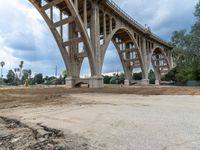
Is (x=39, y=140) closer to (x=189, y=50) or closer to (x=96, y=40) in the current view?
(x=96, y=40)

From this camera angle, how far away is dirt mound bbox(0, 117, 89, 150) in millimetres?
3844

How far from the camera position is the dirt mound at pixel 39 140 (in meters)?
3.84

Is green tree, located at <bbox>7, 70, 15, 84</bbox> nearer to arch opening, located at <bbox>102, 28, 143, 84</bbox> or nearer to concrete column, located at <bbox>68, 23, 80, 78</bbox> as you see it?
arch opening, located at <bbox>102, 28, 143, 84</bbox>

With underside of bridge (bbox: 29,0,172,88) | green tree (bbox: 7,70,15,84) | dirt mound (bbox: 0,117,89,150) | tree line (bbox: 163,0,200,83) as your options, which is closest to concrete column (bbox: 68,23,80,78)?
underside of bridge (bbox: 29,0,172,88)

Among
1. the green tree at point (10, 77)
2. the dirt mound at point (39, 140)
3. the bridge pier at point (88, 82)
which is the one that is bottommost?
the dirt mound at point (39, 140)

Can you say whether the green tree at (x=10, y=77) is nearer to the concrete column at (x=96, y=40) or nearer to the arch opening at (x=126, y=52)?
the arch opening at (x=126, y=52)

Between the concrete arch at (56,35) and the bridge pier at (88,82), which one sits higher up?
the concrete arch at (56,35)

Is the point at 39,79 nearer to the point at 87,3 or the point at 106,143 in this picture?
the point at 87,3

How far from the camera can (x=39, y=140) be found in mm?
4270

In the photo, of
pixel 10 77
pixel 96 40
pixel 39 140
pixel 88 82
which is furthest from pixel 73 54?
pixel 10 77

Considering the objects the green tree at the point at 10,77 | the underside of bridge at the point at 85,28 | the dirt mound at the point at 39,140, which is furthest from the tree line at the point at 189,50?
the green tree at the point at 10,77

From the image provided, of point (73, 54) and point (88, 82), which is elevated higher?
point (73, 54)

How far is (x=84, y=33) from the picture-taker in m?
28.2

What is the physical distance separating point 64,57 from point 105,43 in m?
7.57
